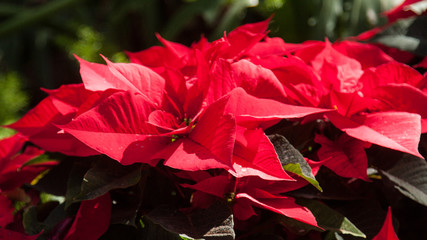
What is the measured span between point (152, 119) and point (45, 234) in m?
0.13

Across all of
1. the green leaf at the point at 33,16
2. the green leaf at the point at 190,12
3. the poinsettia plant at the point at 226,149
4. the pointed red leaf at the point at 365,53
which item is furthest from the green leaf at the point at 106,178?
the green leaf at the point at 33,16

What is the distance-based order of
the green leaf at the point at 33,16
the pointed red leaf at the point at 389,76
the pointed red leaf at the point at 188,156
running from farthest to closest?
the green leaf at the point at 33,16 → the pointed red leaf at the point at 389,76 → the pointed red leaf at the point at 188,156

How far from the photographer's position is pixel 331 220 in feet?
1.12

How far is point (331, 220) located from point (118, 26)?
2.20 meters

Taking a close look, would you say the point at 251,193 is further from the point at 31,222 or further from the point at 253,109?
the point at 31,222

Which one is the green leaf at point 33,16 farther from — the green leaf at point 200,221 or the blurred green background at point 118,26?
the green leaf at point 200,221

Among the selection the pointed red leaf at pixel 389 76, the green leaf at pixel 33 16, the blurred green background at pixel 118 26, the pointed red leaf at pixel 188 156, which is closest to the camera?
the pointed red leaf at pixel 188 156

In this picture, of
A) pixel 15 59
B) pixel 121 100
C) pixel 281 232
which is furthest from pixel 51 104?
pixel 15 59

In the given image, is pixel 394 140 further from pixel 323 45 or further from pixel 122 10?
pixel 122 10

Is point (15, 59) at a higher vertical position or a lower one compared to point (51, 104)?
lower

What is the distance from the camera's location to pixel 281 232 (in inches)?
15.5

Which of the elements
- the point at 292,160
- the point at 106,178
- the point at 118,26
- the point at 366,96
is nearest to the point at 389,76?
the point at 366,96

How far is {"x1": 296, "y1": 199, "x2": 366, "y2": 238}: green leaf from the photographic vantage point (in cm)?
33

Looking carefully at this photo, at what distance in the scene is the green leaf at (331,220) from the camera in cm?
33
